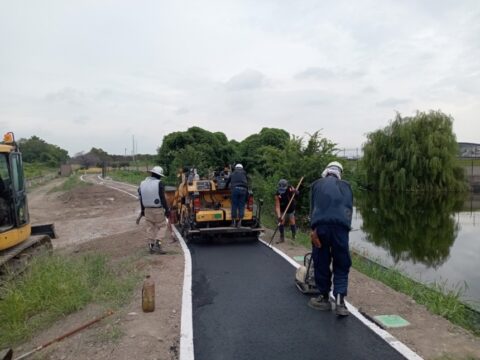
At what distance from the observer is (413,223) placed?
22516 millimetres

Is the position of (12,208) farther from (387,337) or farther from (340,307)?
(387,337)

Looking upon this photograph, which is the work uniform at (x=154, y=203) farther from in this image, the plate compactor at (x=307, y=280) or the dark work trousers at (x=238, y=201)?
the plate compactor at (x=307, y=280)

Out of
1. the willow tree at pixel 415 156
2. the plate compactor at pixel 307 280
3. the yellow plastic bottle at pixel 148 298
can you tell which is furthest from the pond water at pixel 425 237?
the yellow plastic bottle at pixel 148 298

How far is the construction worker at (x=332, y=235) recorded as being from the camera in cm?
586

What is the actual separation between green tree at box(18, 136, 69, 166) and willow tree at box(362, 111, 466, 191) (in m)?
69.6

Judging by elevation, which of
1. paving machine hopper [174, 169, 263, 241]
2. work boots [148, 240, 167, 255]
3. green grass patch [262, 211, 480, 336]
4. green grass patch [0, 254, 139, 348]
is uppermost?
paving machine hopper [174, 169, 263, 241]

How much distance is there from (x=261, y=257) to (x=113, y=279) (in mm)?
3119

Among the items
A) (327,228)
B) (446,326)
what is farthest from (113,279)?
(446,326)

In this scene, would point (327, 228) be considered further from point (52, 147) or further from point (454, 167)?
point (52, 147)

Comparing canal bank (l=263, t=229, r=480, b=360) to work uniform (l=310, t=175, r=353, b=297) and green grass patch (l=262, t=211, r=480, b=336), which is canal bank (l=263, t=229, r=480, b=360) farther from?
work uniform (l=310, t=175, r=353, b=297)

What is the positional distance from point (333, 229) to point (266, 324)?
1481 millimetres

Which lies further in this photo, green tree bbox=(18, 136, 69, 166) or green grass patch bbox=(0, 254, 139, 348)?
green tree bbox=(18, 136, 69, 166)

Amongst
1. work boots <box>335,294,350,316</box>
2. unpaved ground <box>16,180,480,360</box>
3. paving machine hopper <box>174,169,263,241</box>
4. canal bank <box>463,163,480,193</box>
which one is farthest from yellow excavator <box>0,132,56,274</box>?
canal bank <box>463,163,480,193</box>

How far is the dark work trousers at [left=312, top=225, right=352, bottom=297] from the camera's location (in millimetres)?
5863
